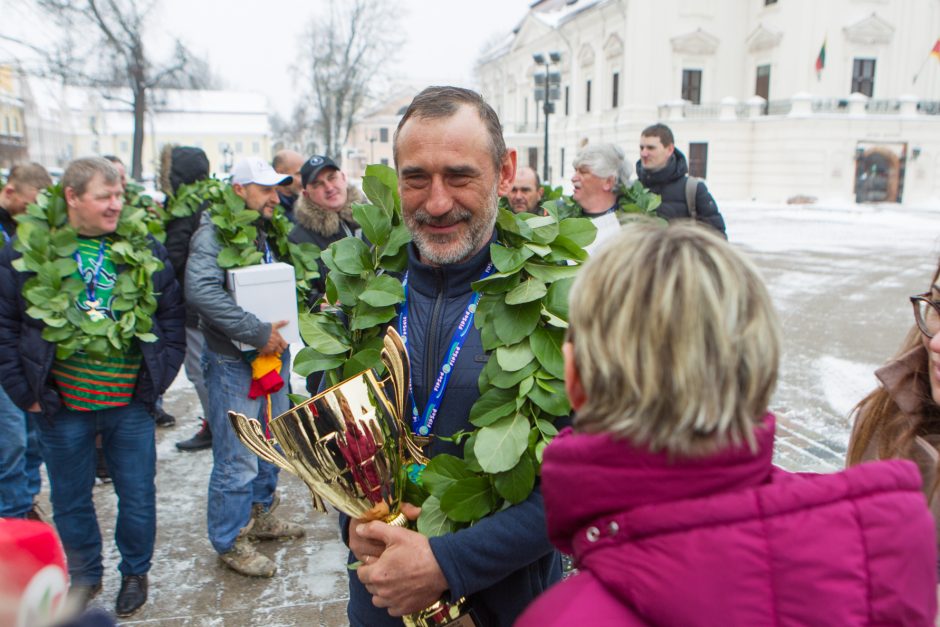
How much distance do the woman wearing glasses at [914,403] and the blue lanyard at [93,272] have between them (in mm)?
3152

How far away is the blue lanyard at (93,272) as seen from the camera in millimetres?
3211

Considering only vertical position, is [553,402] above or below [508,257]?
below

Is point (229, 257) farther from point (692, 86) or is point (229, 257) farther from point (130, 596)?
point (692, 86)

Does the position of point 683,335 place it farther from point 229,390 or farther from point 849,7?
point 849,7

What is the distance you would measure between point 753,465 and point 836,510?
12cm

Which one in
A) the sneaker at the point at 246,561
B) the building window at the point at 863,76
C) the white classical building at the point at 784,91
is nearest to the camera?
the sneaker at the point at 246,561

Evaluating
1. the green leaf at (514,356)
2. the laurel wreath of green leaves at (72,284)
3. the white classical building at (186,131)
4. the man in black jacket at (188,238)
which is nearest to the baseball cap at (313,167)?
the man in black jacket at (188,238)

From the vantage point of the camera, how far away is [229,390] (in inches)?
148

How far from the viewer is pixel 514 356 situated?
1.72 m

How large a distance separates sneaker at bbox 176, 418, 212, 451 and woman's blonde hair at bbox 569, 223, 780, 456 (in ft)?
15.5

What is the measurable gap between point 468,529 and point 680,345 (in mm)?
881

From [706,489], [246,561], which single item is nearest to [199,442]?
[246,561]

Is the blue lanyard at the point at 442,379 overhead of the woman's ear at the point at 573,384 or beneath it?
beneath

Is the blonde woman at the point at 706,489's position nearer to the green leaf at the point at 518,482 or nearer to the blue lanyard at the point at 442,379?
the green leaf at the point at 518,482
